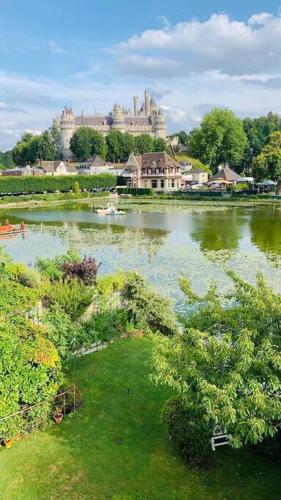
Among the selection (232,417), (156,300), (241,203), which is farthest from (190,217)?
(232,417)

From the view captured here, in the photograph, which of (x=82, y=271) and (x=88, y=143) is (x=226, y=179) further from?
(x=82, y=271)

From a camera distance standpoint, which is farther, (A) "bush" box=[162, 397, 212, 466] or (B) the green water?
(B) the green water

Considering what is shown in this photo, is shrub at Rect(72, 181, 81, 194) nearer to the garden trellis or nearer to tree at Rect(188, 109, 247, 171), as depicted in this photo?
tree at Rect(188, 109, 247, 171)

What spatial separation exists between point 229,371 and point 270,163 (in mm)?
67369

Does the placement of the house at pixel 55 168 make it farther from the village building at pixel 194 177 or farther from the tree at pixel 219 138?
the tree at pixel 219 138

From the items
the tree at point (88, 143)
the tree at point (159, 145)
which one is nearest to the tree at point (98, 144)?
the tree at point (88, 143)

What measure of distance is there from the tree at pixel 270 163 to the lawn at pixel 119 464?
2518 inches

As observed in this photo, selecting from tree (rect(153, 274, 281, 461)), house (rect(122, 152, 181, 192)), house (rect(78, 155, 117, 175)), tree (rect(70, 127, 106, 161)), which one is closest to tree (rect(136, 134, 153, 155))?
tree (rect(70, 127, 106, 161))

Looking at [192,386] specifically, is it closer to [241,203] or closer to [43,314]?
[43,314]

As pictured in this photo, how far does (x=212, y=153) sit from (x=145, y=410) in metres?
92.9

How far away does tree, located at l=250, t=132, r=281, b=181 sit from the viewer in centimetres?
6950

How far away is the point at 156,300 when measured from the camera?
1570cm

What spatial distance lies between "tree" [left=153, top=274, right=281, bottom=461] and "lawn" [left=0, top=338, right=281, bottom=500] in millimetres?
593

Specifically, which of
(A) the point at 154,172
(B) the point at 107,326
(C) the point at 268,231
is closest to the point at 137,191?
(A) the point at 154,172
